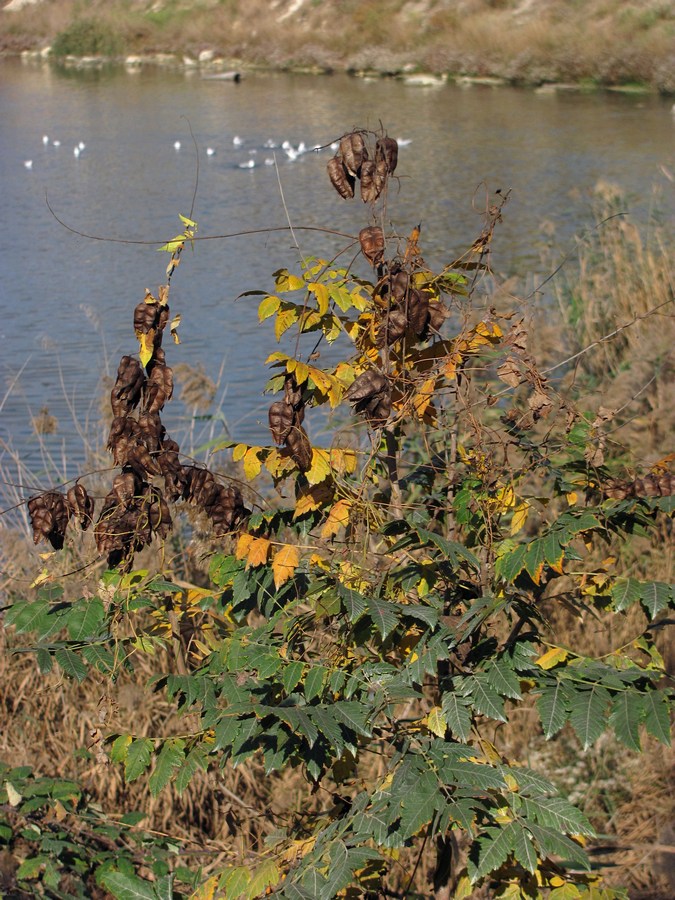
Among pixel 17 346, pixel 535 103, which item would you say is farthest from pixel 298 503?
pixel 535 103

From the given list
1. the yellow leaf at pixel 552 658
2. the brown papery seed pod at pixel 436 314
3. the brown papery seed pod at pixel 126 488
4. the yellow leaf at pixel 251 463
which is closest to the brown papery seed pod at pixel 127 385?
the brown papery seed pod at pixel 126 488

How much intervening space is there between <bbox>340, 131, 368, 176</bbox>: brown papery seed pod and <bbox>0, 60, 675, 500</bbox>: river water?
0.69 ft

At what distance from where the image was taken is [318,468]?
2096 millimetres

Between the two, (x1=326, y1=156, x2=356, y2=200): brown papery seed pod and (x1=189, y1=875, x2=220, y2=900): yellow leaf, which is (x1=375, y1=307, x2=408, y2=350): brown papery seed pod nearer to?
(x1=326, y1=156, x2=356, y2=200): brown papery seed pod

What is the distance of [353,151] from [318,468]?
0.60m

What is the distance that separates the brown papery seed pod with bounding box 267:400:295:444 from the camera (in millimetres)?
2051

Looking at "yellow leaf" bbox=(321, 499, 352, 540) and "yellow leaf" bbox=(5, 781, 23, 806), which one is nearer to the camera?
"yellow leaf" bbox=(321, 499, 352, 540)


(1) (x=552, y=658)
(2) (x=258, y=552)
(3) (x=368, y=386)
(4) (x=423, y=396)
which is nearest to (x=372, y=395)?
(3) (x=368, y=386)

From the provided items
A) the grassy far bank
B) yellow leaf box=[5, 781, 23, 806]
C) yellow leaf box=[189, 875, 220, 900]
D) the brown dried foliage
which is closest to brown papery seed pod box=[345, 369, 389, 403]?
the brown dried foliage

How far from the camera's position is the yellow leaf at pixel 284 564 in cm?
208

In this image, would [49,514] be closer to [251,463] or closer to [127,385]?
[127,385]

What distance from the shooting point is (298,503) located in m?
2.21

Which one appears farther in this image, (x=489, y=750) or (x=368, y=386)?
(x=489, y=750)

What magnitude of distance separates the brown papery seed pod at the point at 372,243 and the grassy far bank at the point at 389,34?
25.2m
